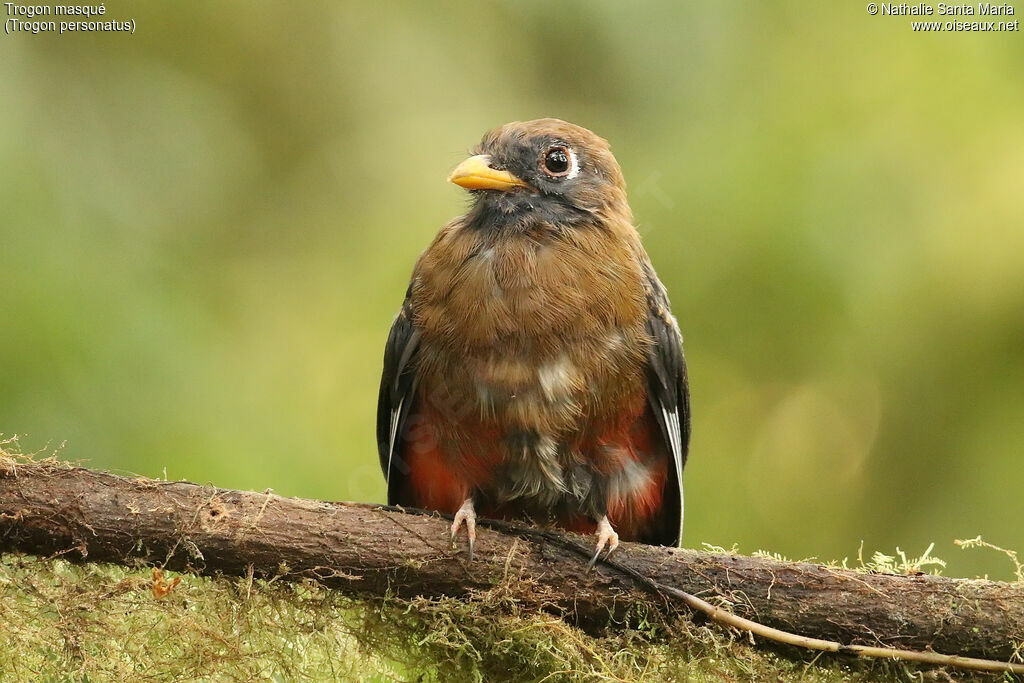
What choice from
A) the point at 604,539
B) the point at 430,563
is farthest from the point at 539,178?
the point at 430,563

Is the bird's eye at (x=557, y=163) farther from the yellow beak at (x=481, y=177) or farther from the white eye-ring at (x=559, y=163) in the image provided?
the yellow beak at (x=481, y=177)

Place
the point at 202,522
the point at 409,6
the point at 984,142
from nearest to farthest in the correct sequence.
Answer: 1. the point at 202,522
2. the point at 984,142
3. the point at 409,6

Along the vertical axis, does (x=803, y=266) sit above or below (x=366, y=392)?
above

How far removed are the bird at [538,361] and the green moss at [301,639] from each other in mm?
379

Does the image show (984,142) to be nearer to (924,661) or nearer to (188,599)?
(924,661)

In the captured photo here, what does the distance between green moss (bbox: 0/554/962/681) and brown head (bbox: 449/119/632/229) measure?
1388mm

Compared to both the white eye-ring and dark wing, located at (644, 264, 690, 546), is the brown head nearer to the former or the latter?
the white eye-ring

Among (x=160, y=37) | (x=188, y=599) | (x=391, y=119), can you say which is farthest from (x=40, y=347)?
Answer: (x=391, y=119)

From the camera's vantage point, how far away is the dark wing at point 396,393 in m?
3.91

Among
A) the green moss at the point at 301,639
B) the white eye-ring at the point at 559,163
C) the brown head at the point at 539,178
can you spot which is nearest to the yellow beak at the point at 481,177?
the brown head at the point at 539,178

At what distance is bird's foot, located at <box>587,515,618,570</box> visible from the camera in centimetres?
338

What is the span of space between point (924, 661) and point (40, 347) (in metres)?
3.07

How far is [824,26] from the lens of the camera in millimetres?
5699
